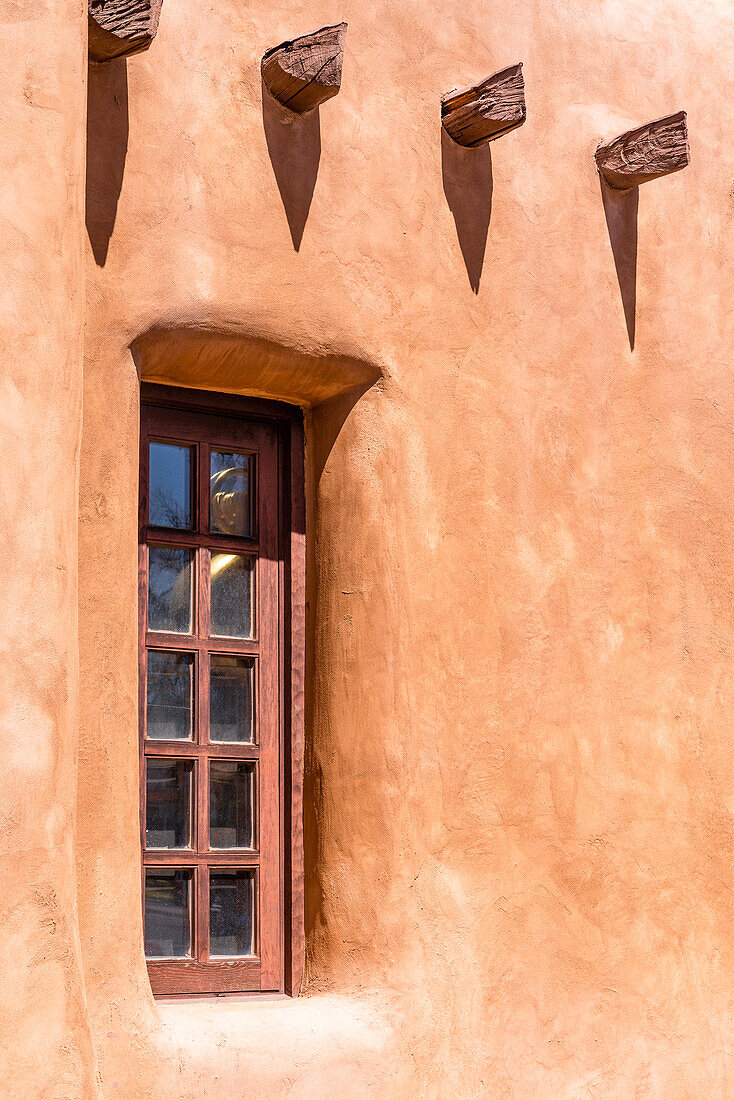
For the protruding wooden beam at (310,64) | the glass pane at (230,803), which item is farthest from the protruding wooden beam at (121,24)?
the glass pane at (230,803)

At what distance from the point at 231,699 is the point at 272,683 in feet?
0.50

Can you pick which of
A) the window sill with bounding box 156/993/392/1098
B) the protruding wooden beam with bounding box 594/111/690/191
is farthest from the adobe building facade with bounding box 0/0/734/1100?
the protruding wooden beam with bounding box 594/111/690/191

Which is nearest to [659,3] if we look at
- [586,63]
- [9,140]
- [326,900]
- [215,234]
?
[586,63]

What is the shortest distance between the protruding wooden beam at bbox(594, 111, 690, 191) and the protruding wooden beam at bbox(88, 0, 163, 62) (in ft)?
6.36

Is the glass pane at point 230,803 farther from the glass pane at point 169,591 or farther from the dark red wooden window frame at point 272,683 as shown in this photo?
the glass pane at point 169,591

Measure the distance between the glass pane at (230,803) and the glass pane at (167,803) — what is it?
8 cm

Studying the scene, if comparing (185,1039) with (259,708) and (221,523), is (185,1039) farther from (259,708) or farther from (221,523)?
(221,523)

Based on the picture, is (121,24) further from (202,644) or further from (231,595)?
(202,644)

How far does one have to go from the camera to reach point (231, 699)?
4.93m

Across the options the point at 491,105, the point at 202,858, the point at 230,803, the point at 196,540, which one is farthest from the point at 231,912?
the point at 491,105

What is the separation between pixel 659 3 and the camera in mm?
6070

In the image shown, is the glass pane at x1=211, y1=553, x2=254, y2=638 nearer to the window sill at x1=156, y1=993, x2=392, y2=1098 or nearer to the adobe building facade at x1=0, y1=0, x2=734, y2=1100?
the adobe building facade at x1=0, y1=0, x2=734, y2=1100

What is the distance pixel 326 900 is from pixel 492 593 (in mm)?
1183

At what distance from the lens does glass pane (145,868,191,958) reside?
4.64 meters
